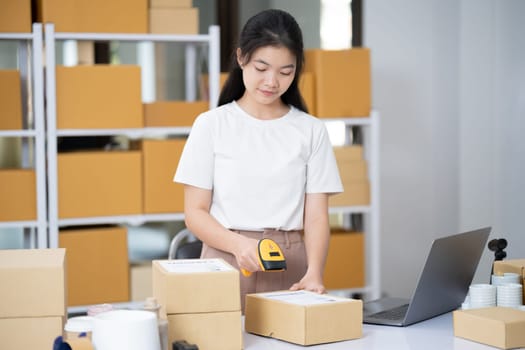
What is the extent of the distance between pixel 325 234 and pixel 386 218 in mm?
2396

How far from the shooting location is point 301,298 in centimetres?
182

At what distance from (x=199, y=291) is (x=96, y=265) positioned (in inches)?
85.3

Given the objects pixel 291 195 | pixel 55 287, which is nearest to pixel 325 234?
pixel 291 195

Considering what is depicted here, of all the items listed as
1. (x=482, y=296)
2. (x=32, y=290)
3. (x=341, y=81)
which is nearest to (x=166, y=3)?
(x=341, y=81)

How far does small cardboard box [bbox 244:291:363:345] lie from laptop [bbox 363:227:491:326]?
0.61 ft

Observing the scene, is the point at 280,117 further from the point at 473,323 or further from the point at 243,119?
the point at 473,323

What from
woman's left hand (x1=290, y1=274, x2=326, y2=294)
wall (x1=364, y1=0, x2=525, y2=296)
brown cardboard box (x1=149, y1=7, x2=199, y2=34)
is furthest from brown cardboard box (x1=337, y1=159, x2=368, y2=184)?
woman's left hand (x1=290, y1=274, x2=326, y2=294)

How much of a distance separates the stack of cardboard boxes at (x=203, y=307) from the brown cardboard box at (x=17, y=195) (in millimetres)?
2115

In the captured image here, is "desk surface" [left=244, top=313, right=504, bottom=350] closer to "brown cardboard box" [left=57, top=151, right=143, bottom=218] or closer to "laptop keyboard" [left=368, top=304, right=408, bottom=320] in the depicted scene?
"laptop keyboard" [left=368, top=304, right=408, bottom=320]

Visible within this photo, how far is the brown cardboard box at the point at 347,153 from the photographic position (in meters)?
4.01

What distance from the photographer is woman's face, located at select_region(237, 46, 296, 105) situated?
2141 millimetres

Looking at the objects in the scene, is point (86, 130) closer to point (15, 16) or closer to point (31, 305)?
point (15, 16)

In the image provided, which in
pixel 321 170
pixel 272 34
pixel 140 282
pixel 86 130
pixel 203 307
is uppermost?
pixel 272 34

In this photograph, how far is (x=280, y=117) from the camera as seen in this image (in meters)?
2.30
